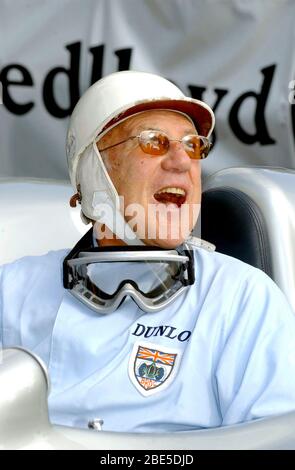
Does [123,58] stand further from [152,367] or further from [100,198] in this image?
[152,367]

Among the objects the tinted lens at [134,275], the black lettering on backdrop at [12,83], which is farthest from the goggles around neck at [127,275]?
the black lettering on backdrop at [12,83]

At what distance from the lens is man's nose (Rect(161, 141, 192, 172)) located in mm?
1688

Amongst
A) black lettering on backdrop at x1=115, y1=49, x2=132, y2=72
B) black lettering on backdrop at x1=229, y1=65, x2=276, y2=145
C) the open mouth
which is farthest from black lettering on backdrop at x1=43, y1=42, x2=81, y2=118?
the open mouth

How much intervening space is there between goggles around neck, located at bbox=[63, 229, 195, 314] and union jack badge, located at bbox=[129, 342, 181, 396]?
8 cm

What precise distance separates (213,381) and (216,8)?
1.80 meters

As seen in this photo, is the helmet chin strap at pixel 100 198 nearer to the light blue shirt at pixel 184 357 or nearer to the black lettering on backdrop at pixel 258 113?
the light blue shirt at pixel 184 357

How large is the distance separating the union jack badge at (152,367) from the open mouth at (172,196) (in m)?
0.26

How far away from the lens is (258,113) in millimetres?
3088

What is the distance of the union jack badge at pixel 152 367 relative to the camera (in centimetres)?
154

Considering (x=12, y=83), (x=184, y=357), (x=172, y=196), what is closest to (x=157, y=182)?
(x=172, y=196)

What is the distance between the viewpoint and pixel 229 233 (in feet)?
6.42

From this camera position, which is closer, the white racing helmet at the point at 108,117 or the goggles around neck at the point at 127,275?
the goggles around neck at the point at 127,275

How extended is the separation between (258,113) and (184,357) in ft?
5.49
